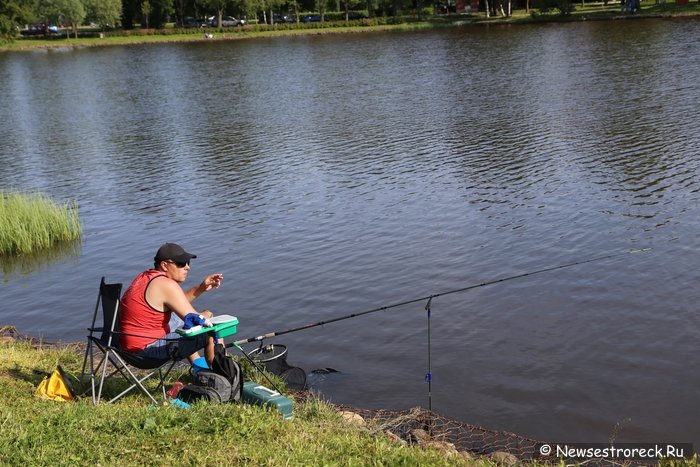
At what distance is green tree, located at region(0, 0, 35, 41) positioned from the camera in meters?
95.4

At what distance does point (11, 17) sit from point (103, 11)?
1116 cm

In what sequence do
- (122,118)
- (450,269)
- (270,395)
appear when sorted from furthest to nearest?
(122,118), (450,269), (270,395)

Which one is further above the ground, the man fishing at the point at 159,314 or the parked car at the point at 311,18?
the parked car at the point at 311,18

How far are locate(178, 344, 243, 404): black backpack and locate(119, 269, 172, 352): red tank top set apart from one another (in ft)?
2.06

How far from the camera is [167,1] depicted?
4377 inches

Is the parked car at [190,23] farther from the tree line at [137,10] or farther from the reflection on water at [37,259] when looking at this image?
the reflection on water at [37,259]

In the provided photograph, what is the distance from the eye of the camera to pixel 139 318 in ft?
27.0

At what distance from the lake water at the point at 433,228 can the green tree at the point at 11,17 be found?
59615 millimetres

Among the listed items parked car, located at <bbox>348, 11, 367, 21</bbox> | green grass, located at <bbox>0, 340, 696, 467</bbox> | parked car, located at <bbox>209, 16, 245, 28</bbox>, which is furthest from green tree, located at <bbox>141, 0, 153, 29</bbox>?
green grass, located at <bbox>0, 340, 696, 467</bbox>

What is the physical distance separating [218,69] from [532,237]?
4763 cm

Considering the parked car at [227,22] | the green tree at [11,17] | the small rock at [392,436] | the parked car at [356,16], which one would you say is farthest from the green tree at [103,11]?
the small rock at [392,436]

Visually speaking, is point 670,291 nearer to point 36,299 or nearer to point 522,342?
point 522,342

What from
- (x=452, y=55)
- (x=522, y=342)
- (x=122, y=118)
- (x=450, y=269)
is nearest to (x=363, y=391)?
(x=522, y=342)

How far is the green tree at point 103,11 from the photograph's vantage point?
104250 millimetres
